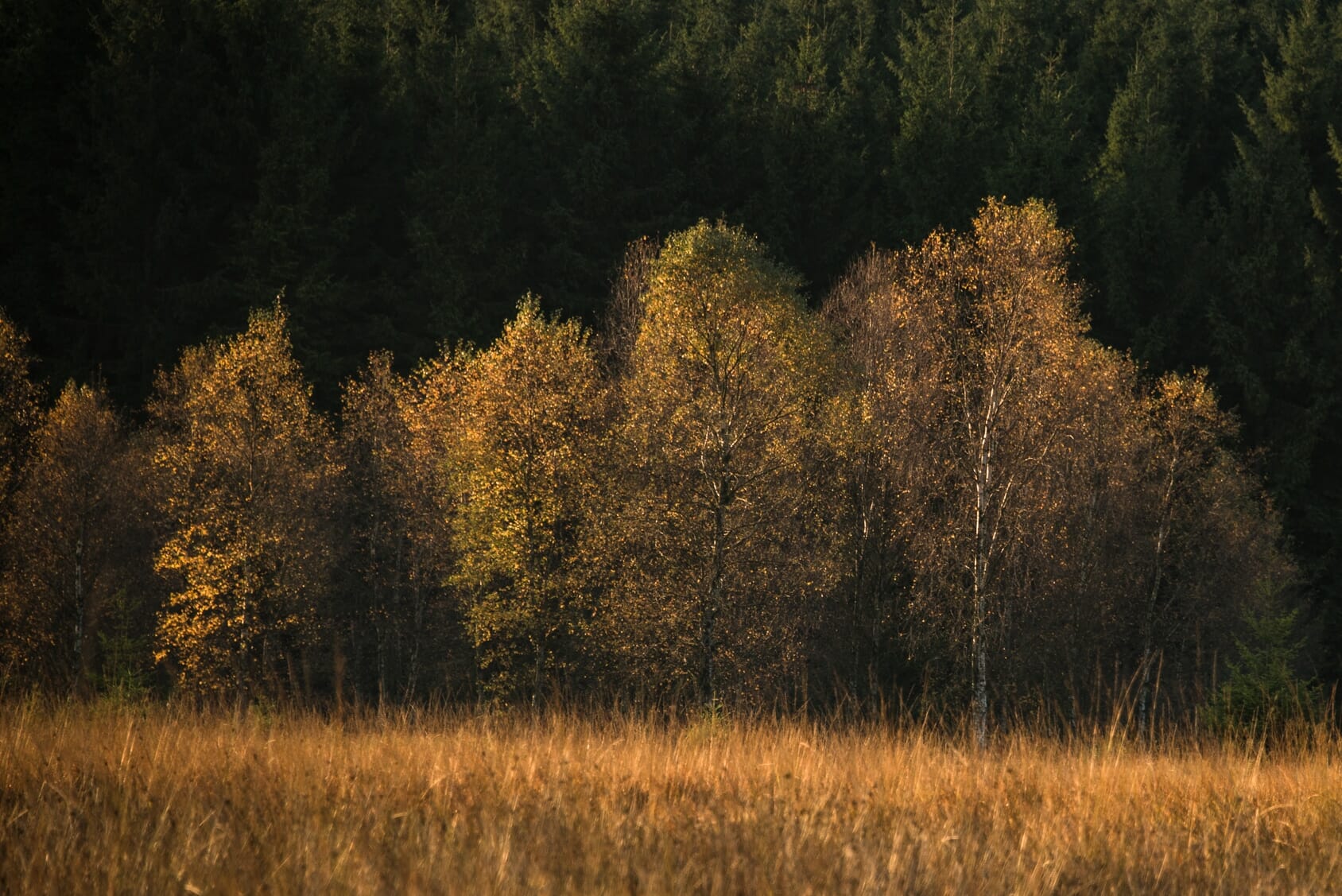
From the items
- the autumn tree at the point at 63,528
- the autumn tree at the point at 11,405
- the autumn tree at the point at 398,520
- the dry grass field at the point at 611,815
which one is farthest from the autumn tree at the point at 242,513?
the dry grass field at the point at 611,815

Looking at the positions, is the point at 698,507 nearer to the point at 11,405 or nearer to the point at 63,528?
the point at 11,405

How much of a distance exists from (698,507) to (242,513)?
13176 millimetres

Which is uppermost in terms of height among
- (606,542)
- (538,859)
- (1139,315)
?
(1139,315)

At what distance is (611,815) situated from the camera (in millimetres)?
6422

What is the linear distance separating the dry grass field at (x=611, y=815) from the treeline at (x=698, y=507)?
15241 millimetres

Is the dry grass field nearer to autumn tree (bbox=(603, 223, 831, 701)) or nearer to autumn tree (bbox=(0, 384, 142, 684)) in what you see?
autumn tree (bbox=(603, 223, 831, 701))

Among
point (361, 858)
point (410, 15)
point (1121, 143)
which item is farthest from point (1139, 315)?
point (361, 858)

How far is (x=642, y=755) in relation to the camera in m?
8.48

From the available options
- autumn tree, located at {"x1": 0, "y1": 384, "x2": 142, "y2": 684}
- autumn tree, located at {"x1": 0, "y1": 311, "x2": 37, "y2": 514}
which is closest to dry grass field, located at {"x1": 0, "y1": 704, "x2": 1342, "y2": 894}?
autumn tree, located at {"x1": 0, "y1": 311, "x2": 37, "y2": 514}

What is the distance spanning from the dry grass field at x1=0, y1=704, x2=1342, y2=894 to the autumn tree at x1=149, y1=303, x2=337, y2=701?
24.1 m

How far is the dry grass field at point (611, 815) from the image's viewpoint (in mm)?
5344

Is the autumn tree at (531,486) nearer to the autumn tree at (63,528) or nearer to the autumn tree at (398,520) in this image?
the autumn tree at (398,520)

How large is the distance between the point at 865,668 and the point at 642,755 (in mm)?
25454

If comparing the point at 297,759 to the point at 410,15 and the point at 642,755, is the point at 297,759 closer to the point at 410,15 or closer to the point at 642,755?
the point at 642,755
